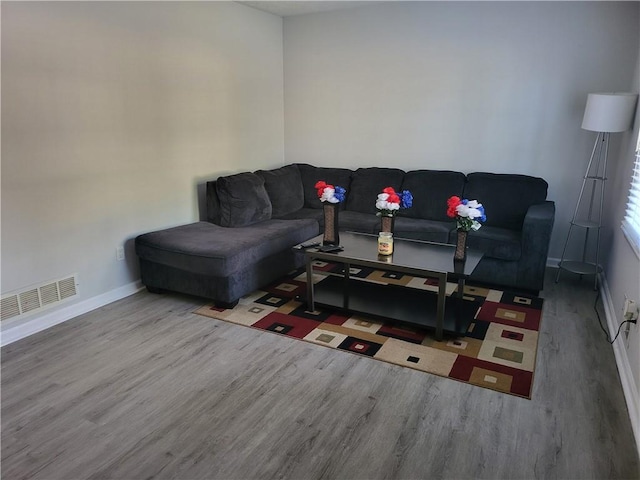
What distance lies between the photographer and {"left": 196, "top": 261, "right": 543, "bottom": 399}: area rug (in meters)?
2.59

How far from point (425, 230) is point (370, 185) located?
0.96 m

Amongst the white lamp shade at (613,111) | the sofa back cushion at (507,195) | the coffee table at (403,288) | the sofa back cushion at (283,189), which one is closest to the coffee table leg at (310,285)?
the coffee table at (403,288)

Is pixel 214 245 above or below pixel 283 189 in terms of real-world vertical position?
below

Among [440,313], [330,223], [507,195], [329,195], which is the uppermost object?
[329,195]

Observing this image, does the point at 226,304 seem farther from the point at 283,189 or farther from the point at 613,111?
the point at 613,111

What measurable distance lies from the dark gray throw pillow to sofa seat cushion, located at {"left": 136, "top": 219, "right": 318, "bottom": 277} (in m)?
0.10

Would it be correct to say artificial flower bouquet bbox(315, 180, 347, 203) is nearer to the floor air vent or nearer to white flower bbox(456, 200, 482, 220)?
white flower bbox(456, 200, 482, 220)

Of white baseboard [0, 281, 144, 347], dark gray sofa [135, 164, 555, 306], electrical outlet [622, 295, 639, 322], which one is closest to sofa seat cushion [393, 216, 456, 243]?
dark gray sofa [135, 164, 555, 306]

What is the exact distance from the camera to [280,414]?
2213 mm

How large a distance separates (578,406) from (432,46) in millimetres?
3580

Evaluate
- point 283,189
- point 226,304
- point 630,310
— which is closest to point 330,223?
point 226,304

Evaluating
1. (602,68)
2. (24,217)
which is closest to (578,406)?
(602,68)

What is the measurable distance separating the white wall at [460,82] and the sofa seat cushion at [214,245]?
178 centimetres

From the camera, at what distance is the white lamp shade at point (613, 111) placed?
346cm
